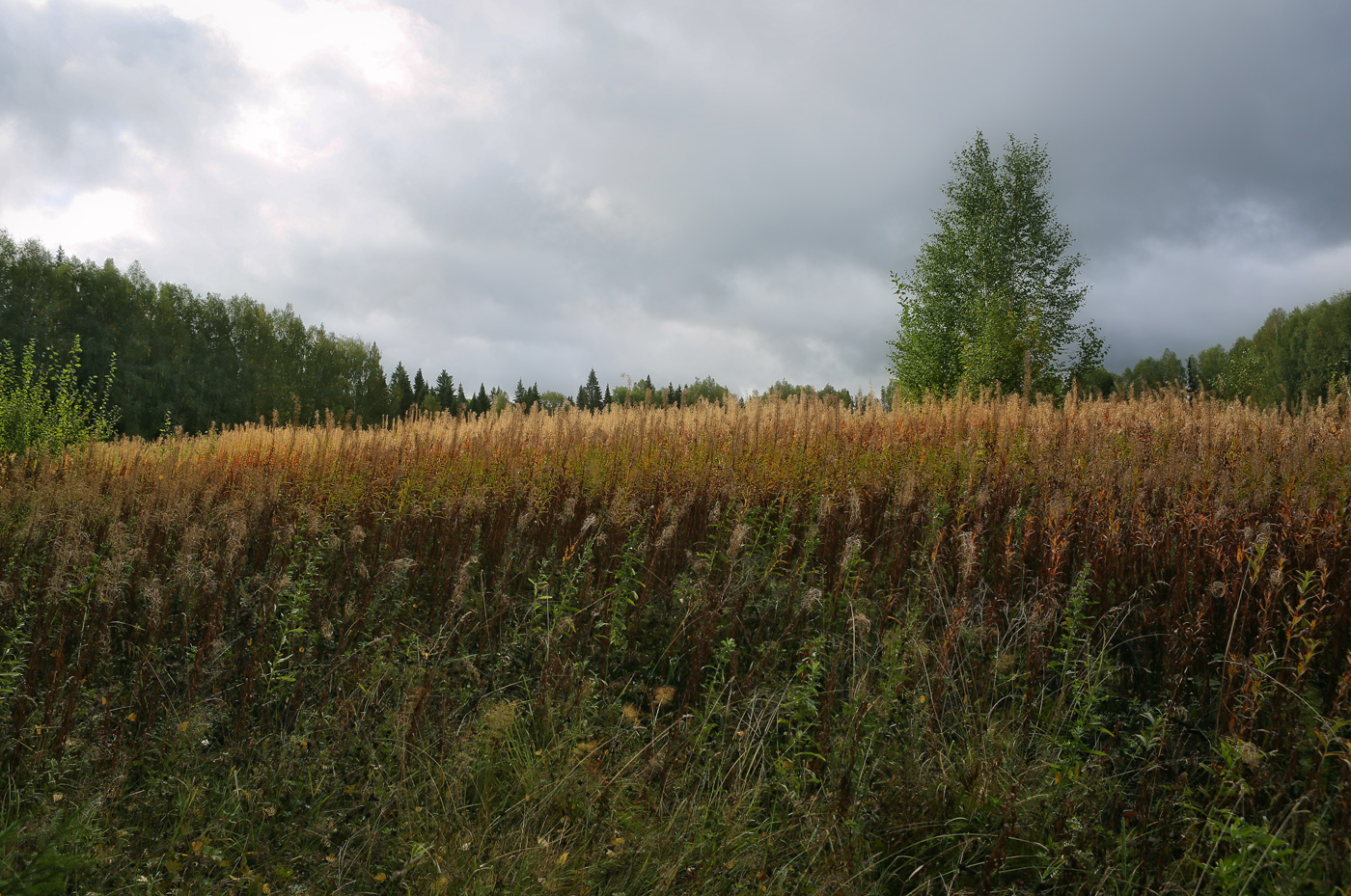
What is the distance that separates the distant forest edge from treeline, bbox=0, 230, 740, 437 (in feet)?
0.21

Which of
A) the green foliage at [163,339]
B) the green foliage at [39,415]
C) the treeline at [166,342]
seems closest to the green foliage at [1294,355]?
the treeline at [166,342]

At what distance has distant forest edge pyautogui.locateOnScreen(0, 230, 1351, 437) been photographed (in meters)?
36.6

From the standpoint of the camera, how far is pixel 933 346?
24.7 m

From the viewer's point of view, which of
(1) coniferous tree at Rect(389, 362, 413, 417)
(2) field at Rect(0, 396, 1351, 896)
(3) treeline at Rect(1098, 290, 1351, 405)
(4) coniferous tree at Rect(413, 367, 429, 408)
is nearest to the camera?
(2) field at Rect(0, 396, 1351, 896)

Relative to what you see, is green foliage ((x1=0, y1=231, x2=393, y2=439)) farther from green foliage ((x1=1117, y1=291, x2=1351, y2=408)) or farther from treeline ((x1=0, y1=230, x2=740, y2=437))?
green foliage ((x1=1117, y1=291, x2=1351, y2=408))

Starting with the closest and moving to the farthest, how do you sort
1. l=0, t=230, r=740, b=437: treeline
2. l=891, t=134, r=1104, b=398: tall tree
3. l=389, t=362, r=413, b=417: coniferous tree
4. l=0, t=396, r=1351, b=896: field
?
l=0, t=396, r=1351, b=896: field
l=891, t=134, r=1104, b=398: tall tree
l=0, t=230, r=740, b=437: treeline
l=389, t=362, r=413, b=417: coniferous tree

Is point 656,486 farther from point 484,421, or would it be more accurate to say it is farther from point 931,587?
point 484,421

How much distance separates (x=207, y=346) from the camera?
44.2 m

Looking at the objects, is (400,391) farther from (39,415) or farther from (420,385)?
(39,415)

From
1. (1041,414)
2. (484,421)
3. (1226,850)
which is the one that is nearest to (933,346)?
(1041,414)

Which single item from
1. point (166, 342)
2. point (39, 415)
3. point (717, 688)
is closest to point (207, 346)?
point (166, 342)

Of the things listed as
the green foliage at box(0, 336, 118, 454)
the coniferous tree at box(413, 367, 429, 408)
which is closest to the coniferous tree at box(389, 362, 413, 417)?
the coniferous tree at box(413, 367, 429, 408)

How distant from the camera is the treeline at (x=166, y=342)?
36.2 meters

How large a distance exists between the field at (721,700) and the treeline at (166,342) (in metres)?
26.3
